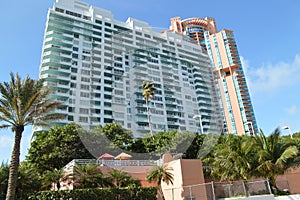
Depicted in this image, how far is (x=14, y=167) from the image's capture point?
1480 centimetres

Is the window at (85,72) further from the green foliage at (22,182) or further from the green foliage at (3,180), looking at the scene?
the green foliage at (3,180)

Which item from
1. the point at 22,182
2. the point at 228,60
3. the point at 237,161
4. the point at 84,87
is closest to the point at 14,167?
the point at 22,182

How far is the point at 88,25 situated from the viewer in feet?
213

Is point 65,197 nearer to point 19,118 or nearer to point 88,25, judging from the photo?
point 19,118

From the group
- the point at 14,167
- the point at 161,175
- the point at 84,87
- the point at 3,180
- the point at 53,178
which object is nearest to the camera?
the point at 84,87

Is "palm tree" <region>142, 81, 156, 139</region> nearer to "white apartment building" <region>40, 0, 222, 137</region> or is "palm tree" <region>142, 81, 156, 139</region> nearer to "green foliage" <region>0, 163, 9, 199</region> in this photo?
"white apartment building" <region>40, 0, 222, 137</region>

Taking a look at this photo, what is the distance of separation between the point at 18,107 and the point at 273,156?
18.9m

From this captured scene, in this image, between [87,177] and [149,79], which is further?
[87,177]

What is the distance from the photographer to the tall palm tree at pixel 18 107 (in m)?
15.0

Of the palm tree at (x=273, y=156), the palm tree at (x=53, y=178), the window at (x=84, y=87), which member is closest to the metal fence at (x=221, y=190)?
the palm tree at (x=273, y=156)

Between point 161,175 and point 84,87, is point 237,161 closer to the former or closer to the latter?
point 161,175

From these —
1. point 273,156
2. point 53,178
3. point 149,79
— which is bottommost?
point 53,178

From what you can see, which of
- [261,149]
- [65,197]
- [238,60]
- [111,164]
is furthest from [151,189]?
[238,60]

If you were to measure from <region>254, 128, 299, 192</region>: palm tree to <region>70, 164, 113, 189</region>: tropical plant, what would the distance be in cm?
1221
